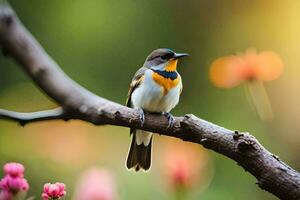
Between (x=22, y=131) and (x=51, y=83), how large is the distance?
2.94 ft

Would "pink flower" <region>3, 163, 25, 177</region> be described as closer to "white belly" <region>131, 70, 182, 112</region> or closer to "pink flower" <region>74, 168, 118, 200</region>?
"pink flower" <region>74, 168, 118, 200</region>

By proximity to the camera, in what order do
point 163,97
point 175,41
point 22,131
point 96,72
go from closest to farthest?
1. point 163,97
2. point 22,131
3. point 96,72
4. point 175,41

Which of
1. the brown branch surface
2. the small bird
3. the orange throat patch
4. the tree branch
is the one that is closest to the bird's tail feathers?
the small bird

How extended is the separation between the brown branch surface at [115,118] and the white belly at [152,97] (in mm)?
192

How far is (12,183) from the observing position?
49 centimetres

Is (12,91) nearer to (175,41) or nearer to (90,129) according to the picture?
(90,129)

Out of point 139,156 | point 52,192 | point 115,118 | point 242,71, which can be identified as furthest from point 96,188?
point 139,156

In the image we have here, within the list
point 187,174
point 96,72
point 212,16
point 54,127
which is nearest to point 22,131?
point 54,127

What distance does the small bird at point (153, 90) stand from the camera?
1029 millimetres

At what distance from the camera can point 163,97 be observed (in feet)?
3.41

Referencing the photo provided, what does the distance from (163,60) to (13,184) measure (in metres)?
0.62

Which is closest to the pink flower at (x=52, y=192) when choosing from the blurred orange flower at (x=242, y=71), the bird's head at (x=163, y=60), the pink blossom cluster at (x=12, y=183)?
the pink blossom cluster at (x=12, y=183)

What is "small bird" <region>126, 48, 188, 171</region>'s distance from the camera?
40.5 inches

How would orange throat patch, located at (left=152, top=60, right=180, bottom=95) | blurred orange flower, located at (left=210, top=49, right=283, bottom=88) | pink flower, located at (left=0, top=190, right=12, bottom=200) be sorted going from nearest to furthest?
pink flower, located at (left=0, top=190, right=12, bottom=200), blurred orange flower, located at (left=210, top=49, right=283, bottom=88), orange throat patch, located at (left=152, top=60, right=180, bottom=95)
